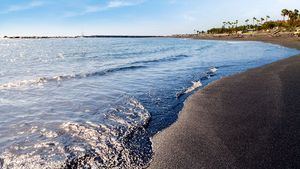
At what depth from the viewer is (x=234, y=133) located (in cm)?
861

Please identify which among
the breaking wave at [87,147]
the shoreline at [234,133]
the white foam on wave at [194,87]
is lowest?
the white foam on wave at [194,87]

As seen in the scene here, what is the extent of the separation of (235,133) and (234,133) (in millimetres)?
29

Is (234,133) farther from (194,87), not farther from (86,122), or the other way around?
(194,87)

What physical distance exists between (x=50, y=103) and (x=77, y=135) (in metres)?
5.77

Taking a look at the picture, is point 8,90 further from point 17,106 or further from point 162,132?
point 162,132

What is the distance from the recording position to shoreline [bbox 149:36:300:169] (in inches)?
270

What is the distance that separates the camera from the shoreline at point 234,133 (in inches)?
270

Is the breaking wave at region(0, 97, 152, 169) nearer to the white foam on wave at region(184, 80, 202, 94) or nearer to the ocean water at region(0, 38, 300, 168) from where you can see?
the ocean water at region(0, 38, 300, 168)

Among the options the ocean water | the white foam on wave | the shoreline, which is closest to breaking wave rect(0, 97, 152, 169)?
the ocean water

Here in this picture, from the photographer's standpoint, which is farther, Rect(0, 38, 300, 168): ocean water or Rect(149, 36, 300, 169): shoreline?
Rect(0, 38, 300, 168): ocean water

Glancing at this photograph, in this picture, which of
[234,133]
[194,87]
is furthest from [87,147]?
[194,87]

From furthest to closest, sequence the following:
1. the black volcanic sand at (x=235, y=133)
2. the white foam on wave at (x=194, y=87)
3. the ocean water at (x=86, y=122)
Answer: the white foam on wave at (x=194, y=87) → the ocean water at (x=86, y=122) → the black volcanic sand at (x=235, y=133)

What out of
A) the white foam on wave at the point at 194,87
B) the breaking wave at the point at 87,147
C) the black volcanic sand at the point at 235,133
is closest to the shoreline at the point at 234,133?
the black volcanic sand at the point at 235,133

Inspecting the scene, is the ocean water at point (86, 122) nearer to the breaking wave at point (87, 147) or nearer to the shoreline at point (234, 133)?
the breaking wave at point (87, 147)
